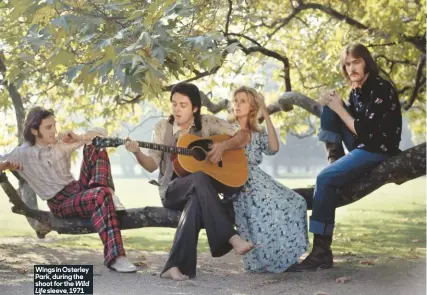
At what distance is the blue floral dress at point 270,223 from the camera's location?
5.30 metres

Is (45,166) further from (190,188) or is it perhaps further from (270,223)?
(270,223)

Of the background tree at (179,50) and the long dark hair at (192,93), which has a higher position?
the background tree at (179,50)

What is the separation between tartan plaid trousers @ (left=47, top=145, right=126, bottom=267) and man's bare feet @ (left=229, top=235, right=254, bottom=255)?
0.98 metres

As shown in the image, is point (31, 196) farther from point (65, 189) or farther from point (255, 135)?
point (255, 135)

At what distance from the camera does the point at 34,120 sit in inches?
219

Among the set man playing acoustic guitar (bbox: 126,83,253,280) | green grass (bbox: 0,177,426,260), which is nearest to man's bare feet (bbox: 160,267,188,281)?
man playing acoustic guitar (bbox: 126,83,253,280)

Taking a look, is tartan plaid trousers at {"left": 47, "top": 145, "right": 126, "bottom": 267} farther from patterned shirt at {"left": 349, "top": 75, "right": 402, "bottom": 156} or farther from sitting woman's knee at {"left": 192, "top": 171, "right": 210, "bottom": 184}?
patterned shirt at {"left": 349, "top": 75, "right": 402, "bottom": 156}

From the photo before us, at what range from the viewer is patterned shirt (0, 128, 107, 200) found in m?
5.59

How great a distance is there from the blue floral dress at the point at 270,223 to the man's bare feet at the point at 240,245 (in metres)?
0.51

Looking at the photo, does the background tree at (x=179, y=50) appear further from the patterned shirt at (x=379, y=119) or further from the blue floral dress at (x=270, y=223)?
the blue floral dress at (x=270, y=223)

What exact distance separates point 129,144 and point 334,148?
6.08ft

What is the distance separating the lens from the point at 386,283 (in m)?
5.00

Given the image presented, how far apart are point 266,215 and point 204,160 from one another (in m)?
0.65

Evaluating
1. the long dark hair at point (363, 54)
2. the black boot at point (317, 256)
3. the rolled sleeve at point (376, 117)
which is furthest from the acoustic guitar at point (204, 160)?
the long dark hair at point (363, 54)
